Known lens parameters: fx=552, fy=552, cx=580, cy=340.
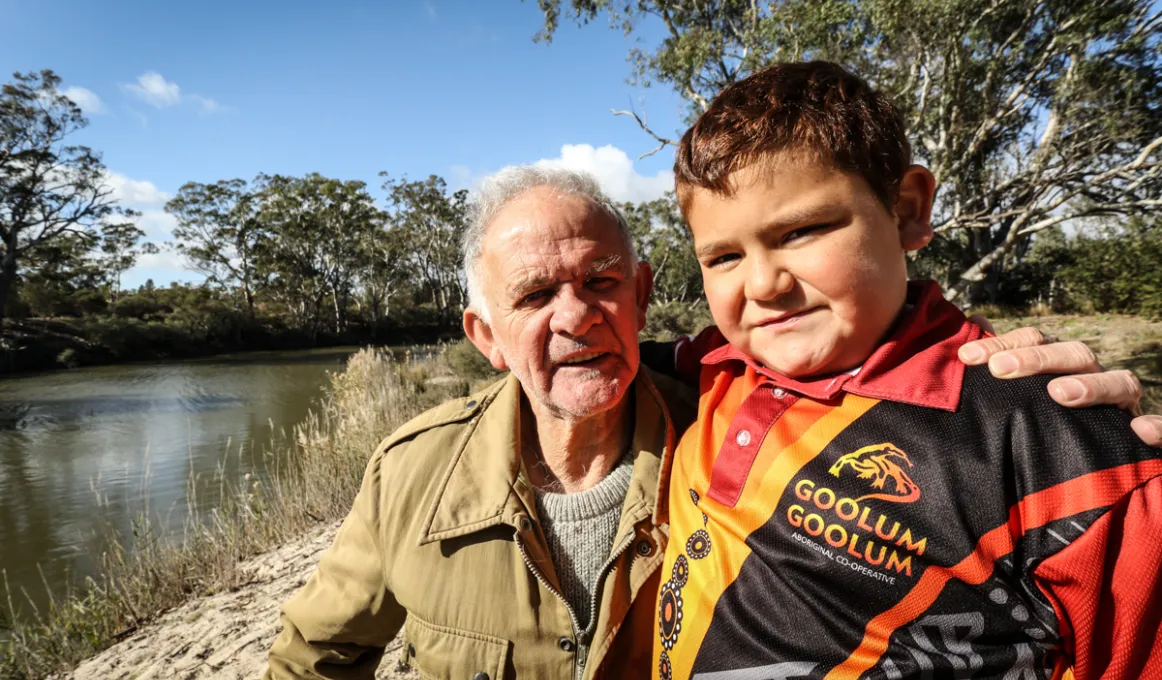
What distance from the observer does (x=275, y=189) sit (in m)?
32.9

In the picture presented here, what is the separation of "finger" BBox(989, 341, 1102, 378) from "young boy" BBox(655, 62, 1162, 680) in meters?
0.03

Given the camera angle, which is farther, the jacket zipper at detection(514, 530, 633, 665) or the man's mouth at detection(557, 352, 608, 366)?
the man's mouth at detection(557, 352, 608, 366)

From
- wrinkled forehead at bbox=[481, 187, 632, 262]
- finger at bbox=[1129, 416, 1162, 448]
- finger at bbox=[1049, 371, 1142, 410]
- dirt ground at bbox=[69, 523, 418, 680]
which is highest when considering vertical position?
wrinkled forehead at bbox=[481, 187, 632, 262]

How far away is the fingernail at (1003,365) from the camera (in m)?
0.98

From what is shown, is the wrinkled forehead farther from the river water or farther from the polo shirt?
the river water

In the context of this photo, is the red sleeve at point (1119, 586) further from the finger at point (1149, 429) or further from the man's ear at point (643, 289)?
the man's ear at point (643, 289)

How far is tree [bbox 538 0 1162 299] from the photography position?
27.9ft

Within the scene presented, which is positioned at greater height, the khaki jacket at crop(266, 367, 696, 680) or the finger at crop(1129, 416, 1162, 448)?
the finger at crop(1129, 416, 1162, 448)

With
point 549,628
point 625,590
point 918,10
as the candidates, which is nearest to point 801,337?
point 625,590

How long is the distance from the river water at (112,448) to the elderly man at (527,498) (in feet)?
14.4

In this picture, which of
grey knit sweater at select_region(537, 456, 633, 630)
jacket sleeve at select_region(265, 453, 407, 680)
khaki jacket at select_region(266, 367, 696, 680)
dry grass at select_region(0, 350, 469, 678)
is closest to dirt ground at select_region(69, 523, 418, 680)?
dry grass at select_region(0, 350, 469, 678)

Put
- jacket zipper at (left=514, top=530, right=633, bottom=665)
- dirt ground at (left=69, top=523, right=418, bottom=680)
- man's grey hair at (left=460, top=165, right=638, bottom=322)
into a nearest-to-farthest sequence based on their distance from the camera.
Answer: jacket zipper at (left=514, top=530, right=633, bottom=665)
man's grey hair at (left=460, top=165, right=638, bottom=322)
dirt ground at (left=69, top=523, right=418, bottom=680)

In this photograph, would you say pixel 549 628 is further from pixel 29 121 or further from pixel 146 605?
pixel 29 121

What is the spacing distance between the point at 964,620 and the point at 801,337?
56 centimetres
